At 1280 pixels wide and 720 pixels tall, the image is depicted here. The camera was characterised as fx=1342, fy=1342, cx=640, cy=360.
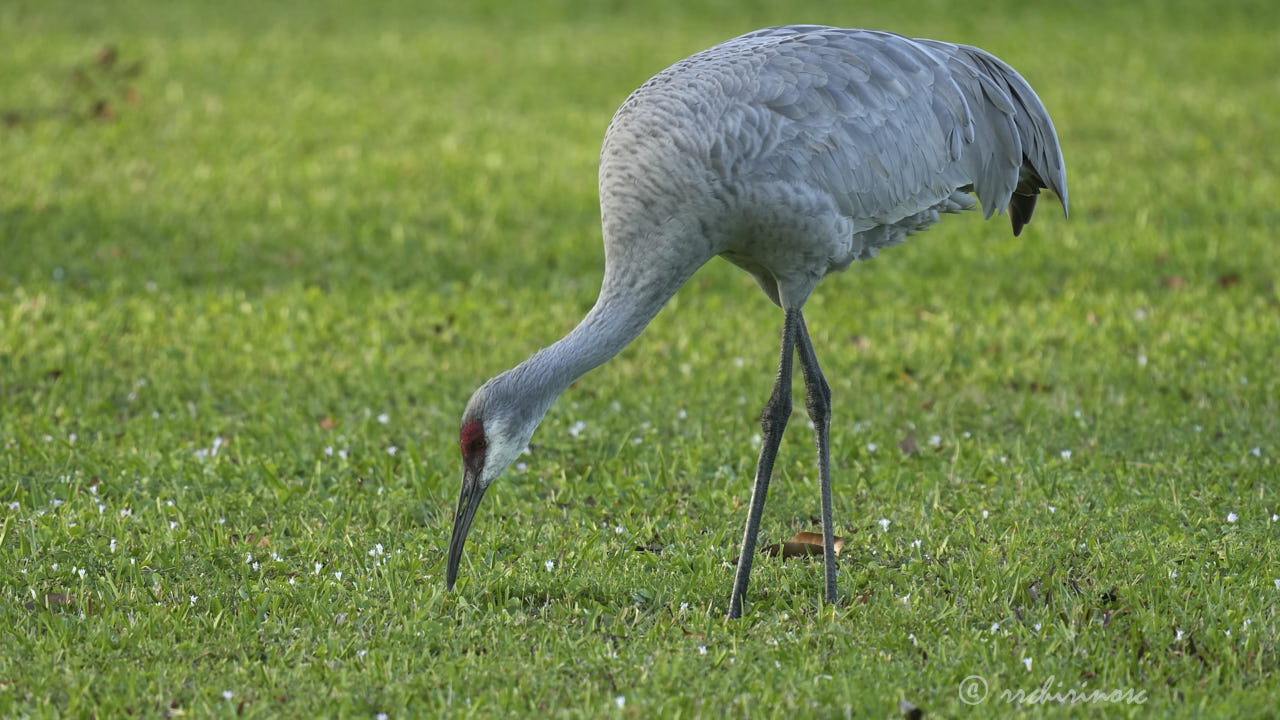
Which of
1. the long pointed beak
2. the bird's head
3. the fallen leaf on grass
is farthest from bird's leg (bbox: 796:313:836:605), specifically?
the long pointed beak

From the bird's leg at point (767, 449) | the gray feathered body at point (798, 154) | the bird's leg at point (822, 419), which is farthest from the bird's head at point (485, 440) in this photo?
the bird's leg at point (822, 419)

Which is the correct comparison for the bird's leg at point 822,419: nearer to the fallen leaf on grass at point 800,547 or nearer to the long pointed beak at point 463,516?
the fallen leaf on grass at point 800,547

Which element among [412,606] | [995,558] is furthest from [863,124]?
[412,606]

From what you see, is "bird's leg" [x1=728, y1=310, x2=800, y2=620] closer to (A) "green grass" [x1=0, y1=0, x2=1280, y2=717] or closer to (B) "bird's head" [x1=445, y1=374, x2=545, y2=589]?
(A) "green grass" [x1=0, y1=0, x2=1280, y2=717]

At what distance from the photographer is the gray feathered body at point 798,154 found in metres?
3.99

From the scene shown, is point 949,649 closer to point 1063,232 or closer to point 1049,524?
point 1049,524

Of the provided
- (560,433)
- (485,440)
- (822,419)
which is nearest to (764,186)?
(822,419)

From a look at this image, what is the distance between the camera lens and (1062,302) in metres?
7.17

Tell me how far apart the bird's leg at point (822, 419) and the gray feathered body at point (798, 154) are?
0.16m

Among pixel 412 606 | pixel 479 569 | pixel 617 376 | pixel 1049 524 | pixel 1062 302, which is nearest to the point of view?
pixel 412 606

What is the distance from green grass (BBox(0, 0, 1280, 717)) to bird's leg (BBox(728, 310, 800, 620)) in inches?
3.9

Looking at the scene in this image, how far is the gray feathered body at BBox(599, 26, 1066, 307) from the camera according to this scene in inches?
157

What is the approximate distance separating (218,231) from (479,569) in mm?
4741

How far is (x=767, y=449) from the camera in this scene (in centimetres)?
424
